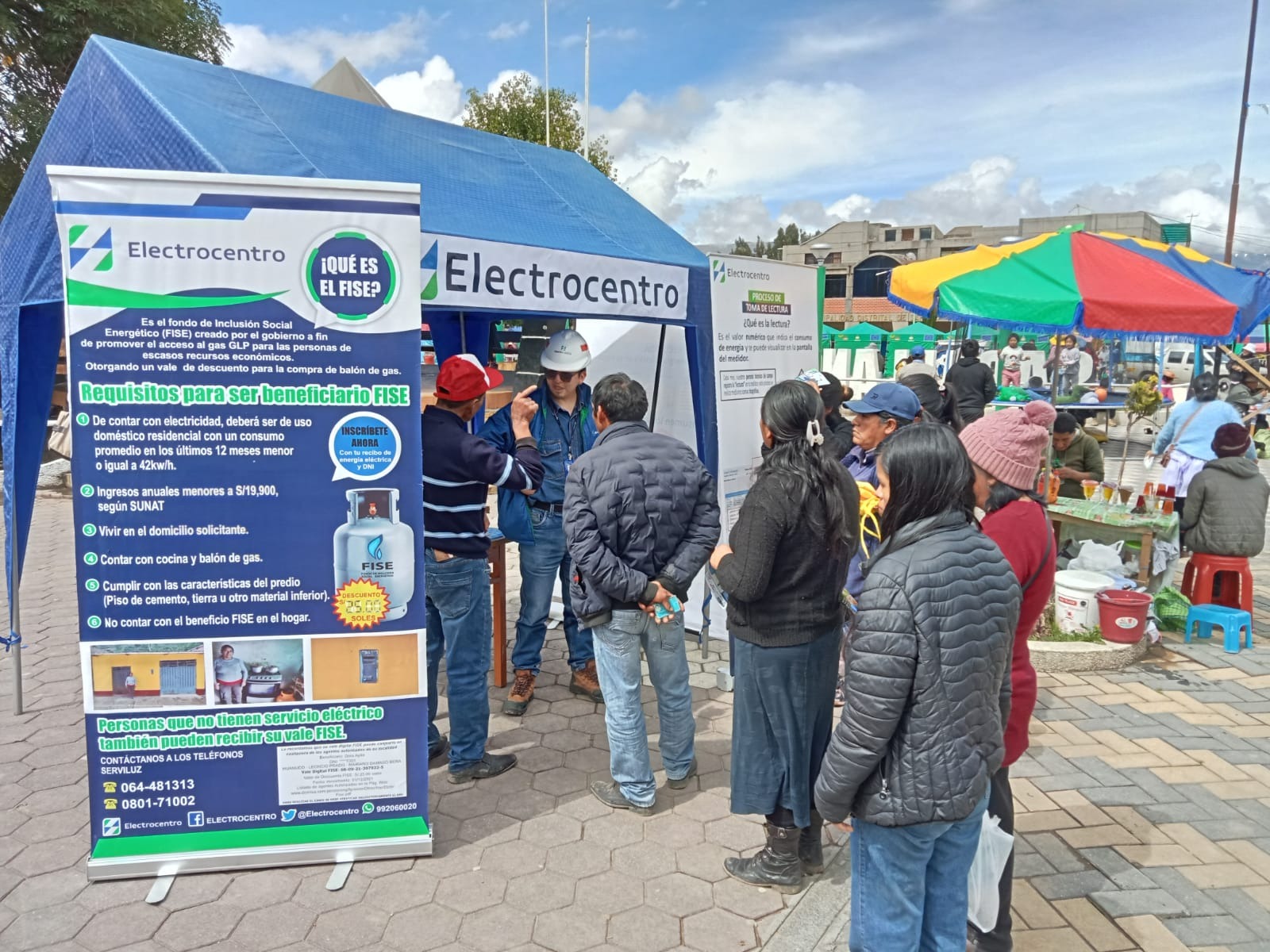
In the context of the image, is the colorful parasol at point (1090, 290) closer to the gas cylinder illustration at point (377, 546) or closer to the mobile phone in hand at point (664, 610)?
the mobile phone in hand at point (664, 610)

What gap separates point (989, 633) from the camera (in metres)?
1.87

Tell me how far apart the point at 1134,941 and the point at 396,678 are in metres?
2.66

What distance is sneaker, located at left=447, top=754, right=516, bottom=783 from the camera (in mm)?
3664

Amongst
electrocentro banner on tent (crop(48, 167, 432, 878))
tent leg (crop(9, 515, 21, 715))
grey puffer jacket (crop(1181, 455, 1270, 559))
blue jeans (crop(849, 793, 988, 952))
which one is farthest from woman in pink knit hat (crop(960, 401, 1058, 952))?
grey puffer jacket (crop(1181, 455, 1270, 559))

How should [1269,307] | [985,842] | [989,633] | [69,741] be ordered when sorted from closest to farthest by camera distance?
[989,633] → [985,842] → [69,741] → [1269,307]

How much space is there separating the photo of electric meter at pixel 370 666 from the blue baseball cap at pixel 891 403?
2.43 metres

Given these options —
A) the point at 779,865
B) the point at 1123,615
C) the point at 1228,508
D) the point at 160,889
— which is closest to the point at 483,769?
Result: the point at 160,889

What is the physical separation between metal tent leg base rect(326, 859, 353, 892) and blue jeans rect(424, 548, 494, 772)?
723 millimetres

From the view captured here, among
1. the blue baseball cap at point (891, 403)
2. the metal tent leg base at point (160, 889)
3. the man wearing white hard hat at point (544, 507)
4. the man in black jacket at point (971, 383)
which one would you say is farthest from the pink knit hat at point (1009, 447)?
the man in black jacket at point (971, 383)

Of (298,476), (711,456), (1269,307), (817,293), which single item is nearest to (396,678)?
(298,476)

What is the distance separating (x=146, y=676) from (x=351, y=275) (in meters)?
1.55

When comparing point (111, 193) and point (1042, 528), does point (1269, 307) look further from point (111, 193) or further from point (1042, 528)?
point (111, 193)

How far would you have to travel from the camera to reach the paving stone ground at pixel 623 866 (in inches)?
106

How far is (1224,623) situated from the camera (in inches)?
220
